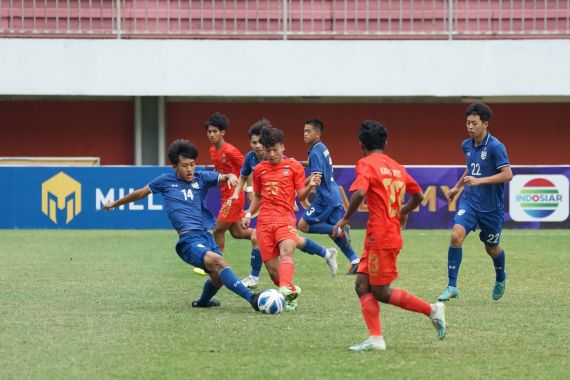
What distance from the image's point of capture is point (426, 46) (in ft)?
80.1

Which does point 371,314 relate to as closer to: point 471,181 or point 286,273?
point 286,273

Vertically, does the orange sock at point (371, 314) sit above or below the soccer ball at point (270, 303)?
above

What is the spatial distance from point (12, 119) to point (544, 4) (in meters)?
12.4

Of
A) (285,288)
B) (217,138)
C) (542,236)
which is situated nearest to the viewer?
(285,288)

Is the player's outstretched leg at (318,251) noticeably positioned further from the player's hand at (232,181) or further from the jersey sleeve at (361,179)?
the jersey sleeve at (361,179)

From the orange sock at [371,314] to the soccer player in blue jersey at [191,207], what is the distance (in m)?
2.20

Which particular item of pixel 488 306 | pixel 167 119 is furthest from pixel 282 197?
pixel 167 119

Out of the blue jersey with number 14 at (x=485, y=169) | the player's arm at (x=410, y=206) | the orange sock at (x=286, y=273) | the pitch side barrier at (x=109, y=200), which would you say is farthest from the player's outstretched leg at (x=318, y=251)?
the pitch side barrier at (x=109, y=200)

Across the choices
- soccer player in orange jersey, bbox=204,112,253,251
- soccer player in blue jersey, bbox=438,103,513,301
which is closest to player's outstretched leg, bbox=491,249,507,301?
soccer player in blue jersey, bbox=438,103,513,301

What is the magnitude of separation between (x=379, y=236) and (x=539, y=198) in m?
14.2

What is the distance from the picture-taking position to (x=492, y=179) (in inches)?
414

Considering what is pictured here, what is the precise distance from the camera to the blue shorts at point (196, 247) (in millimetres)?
9992

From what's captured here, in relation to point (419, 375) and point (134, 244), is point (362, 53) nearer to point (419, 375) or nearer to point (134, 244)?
point (134, 244)

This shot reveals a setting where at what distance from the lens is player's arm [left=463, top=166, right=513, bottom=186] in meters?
10.2
